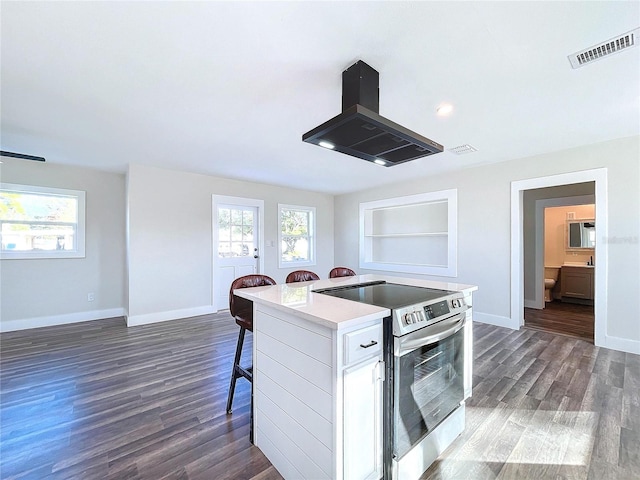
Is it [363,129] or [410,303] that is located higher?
[363,129]

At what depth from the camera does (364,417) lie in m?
1.26

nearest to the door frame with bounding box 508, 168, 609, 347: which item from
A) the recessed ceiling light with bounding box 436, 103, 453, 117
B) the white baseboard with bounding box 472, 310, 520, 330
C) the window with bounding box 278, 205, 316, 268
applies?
the white baseboard with bounding box 472, 310, 520, 330

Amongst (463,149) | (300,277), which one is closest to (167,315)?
(300,277)

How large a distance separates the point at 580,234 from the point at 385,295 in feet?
22.0

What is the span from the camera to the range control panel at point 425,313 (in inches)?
52.9

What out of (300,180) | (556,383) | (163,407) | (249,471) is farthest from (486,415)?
(300,180)

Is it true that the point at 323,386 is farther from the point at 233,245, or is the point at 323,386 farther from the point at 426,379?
the point at 233,245

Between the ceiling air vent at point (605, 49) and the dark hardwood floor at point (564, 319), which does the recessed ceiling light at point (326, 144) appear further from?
the dark hardwood floor at point (564, 319)

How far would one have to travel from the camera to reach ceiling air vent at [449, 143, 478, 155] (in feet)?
11.4

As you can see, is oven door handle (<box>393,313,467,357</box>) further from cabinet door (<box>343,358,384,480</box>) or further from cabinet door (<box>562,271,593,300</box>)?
cabinet door (<box>562,271,593,300</box>)

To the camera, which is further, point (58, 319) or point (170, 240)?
point (170, 240)

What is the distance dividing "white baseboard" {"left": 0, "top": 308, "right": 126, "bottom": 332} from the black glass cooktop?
4.71 meters

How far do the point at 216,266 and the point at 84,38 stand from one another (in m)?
3.92

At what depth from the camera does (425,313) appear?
1497 mm
